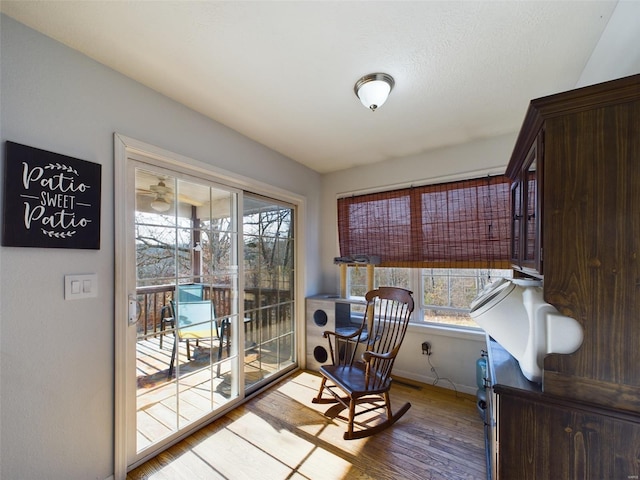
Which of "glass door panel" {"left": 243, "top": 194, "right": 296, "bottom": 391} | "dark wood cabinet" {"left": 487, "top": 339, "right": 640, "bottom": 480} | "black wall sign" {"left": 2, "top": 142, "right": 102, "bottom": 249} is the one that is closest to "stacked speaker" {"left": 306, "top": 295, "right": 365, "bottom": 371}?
A: "glass door panel" {"left": 243, "top": 194, "right": 296, "bottom": 391}

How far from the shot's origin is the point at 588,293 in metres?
0.86

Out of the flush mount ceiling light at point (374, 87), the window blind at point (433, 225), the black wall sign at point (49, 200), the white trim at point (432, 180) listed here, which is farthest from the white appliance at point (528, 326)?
the black wall sign at point (49, 200)

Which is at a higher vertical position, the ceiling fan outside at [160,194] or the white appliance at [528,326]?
the ceiling fan outside at [160,194]

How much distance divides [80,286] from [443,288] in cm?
300

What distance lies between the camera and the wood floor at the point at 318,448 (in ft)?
5.50

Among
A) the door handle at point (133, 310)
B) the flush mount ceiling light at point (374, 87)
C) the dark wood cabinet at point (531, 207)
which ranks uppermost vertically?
the flush mount ceiling light at point (374, 87)

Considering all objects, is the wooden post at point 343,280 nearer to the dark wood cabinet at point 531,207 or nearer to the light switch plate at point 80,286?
the dark wood cabinet at point 531,207

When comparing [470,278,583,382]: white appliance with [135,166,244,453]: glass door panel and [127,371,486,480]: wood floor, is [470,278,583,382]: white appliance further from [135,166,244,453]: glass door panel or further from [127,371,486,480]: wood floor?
[135,166,244,453]: glass door panel

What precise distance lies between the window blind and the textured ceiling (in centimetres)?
72

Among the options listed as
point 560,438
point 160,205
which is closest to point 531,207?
point 560,438

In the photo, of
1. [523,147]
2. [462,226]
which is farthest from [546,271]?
[462,226]

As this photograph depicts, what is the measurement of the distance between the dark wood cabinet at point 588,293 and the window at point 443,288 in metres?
1.88

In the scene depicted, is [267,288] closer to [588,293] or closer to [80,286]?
[80,286]

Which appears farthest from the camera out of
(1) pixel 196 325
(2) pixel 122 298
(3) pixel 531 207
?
(1) pixel 196 325
